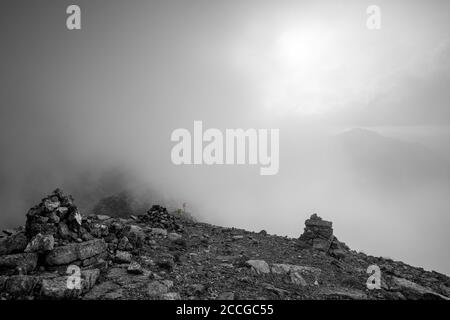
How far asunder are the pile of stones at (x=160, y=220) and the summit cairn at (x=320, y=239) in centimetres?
937

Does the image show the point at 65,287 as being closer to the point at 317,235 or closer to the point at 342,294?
the point at 342,294

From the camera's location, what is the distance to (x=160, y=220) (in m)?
19.3

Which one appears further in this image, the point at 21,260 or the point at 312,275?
the point at 312,275

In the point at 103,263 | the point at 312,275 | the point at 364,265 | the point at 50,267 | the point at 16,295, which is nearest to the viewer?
the point at 16,295

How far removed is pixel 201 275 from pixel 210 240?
5.92 metres

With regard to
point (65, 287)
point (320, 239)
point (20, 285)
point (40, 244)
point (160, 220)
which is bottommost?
point (320, 239)

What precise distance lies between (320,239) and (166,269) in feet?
37.3

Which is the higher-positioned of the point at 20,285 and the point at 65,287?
the point at 20,285

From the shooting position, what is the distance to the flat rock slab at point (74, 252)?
10203 millimetres

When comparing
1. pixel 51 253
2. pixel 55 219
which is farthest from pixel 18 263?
pixel 55 219

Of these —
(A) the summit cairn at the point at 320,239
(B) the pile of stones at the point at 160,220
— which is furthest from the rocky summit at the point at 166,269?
(B) the pile of stones at the point at 160,220
